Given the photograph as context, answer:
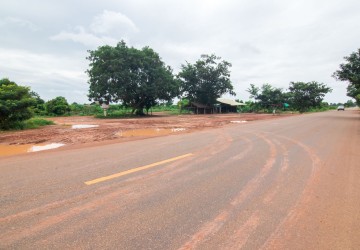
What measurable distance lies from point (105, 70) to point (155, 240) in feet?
127

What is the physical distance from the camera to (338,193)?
12.7 feet

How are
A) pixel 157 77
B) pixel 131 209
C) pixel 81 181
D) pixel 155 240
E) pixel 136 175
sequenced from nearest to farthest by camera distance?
pixel 155 240
pixel 131 209
pixel 81 181
pixel 136 175
pixel 157 77

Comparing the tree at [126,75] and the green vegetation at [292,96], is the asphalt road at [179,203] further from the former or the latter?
the green vegetation at [292,96]

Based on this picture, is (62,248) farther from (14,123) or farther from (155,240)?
(14,123)

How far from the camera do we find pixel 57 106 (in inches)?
1693

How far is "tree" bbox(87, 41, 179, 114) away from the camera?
122ft

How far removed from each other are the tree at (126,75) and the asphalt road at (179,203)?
1295 inches

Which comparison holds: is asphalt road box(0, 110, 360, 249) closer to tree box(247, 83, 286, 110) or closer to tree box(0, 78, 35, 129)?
tree box(0, 78, 35, 129)

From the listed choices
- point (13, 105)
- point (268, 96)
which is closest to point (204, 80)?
point (268, 96)

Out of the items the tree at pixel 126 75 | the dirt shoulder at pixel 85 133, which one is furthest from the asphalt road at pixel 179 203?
the tree at pixel 126 75

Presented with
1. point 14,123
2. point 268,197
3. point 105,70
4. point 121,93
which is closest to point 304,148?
point 268,197

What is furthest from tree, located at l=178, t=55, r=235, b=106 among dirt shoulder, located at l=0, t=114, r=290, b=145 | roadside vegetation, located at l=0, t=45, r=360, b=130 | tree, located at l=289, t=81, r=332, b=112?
dirt shoulder, located at l=0, t=114, r=290, b=145

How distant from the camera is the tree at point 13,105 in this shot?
14.7 metres

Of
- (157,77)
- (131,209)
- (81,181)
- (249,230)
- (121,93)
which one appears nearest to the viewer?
(249,230)
